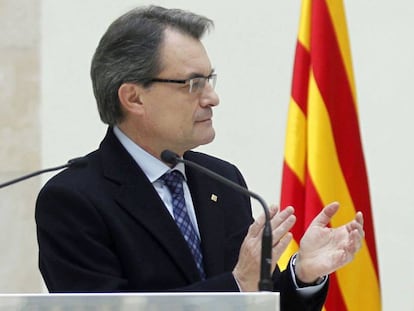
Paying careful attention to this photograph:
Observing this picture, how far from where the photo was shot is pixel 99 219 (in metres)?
2.80

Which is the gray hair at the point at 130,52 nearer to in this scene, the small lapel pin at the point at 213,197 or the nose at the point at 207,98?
the nose at the point at 207,98

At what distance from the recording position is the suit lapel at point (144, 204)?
284 centimetres

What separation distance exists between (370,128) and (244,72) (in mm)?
547

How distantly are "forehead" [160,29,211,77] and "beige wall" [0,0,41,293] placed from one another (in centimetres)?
176

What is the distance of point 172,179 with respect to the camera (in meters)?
2.97

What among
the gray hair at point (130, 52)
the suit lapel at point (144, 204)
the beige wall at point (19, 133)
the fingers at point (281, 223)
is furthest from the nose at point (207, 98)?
the beige wall at point (19, 133)

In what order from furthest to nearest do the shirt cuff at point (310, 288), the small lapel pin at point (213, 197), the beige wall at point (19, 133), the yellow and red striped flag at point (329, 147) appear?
the beige wall at point (19, 133) → the yellow and red striped flag at point (329, 147) → the small lapel pin at point (213, 197) → the shirt cuff at point (310, 288)

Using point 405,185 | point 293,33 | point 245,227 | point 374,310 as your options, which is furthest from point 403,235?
point 245,227

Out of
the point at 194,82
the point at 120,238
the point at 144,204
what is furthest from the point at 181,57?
the point at 120,238

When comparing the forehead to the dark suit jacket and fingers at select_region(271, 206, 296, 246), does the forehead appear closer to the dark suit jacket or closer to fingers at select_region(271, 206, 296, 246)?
the dark suit jacket

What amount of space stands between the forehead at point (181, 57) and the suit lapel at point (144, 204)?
0.24 m

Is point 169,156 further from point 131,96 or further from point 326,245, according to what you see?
point 326,245

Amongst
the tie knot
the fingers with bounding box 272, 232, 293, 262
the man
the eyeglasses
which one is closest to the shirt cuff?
the man

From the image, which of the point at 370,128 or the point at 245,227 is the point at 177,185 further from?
the point at 370,128
